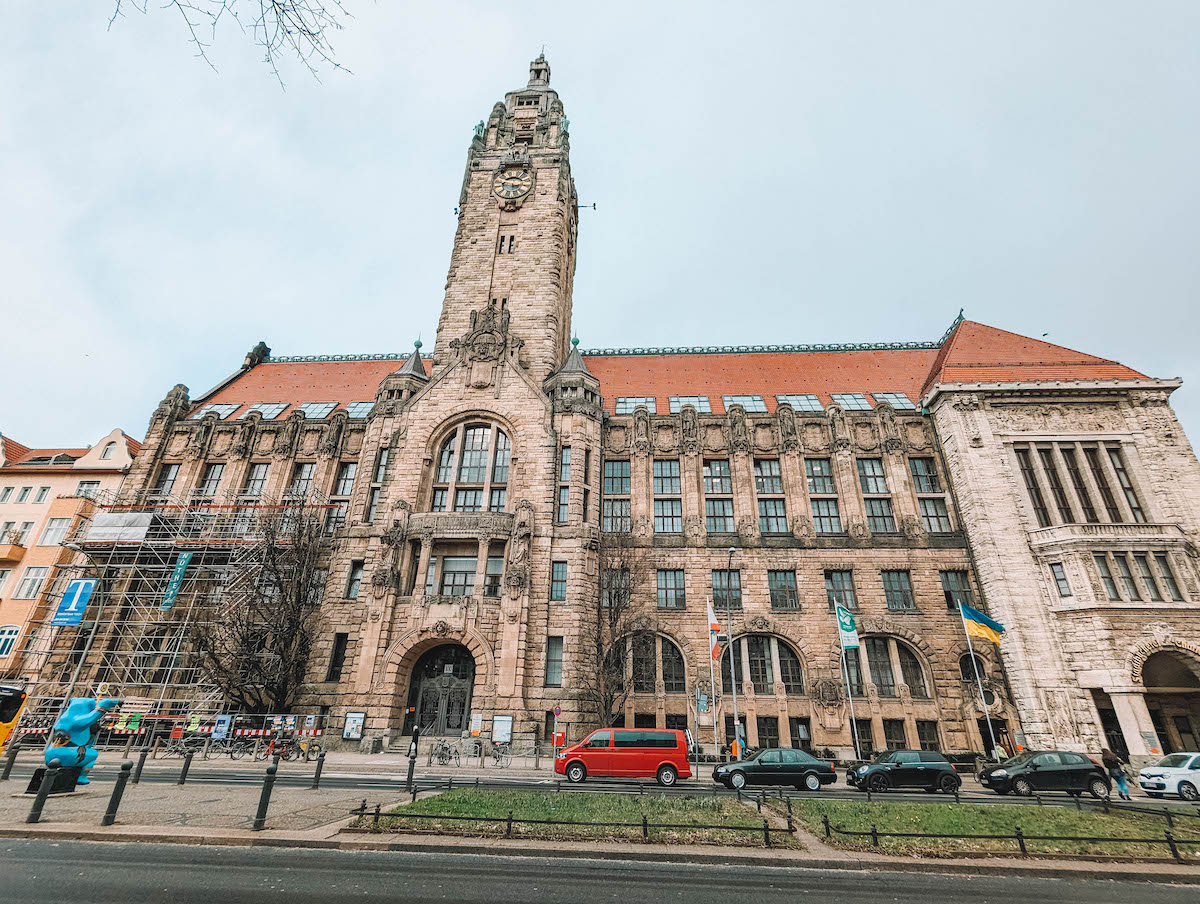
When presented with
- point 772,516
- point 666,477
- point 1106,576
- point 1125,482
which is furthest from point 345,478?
point 1125,482

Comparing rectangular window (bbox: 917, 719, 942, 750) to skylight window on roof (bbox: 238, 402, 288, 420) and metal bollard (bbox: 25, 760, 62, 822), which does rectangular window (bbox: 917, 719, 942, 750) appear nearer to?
metal bollard (bbox: 25, 760, 62, 822)

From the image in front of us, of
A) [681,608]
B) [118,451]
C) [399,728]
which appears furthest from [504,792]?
[118,451]

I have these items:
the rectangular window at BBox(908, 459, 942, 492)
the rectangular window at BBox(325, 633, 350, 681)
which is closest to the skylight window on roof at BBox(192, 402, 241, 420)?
the rectangular window at BBox(325, 633, 350, 681)

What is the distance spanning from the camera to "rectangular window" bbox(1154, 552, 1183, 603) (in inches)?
1038

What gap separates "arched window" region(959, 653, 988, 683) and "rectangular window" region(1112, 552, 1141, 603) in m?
7.23

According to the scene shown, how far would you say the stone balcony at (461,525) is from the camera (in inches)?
1161

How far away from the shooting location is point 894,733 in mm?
27750

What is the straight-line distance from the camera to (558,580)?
29.6 m

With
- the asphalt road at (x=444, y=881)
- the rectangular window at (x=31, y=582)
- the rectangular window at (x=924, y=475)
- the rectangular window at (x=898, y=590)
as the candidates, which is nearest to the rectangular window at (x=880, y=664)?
the rectangular window at (x=898, y=590)

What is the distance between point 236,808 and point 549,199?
132 ft

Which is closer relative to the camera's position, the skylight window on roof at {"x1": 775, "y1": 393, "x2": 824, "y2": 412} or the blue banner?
the blue banner

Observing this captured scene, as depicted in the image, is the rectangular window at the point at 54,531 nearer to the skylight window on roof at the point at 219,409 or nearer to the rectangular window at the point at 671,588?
the skylight window on roof at the point at 219,409

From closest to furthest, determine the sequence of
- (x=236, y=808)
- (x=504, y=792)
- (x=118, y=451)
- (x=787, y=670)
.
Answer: (x=236, y=808), (x=504, y=792), (x=787, y=670), (x=118, y=451)

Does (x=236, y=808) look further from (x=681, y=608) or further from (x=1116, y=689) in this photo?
(x=1116, y=689)
